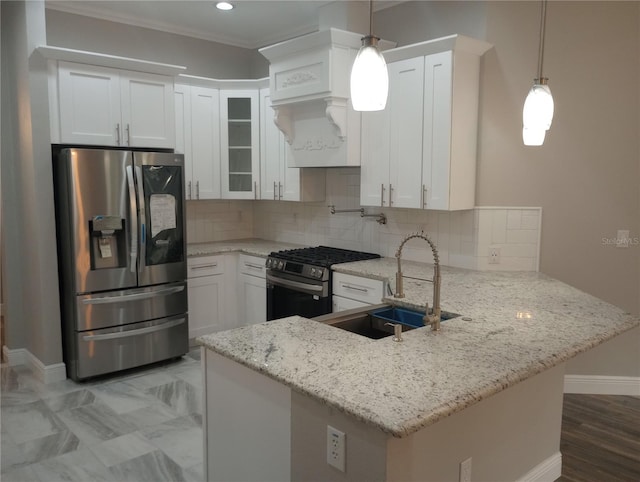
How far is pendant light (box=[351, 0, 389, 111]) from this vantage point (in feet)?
5.94

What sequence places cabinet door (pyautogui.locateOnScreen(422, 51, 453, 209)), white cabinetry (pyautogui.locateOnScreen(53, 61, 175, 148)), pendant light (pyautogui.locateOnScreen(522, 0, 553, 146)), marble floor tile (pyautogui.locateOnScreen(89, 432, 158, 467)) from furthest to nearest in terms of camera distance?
white cabinetry (pyautogui.locateOnScreen(53, 61, 175, 148)) < cabinet door (pyautogui.locateOnScreen(422, 51, 453, 209)) < marble floor tile (pyautogui.locateOnScreen(89, 432, 158, 467)) < pendant light (pyautogui.locateOnScreen(522, 0, 553, 146))

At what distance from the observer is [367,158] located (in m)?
3.95

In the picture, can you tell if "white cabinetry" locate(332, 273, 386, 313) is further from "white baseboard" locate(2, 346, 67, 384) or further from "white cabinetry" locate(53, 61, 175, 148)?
"white baseboard" locate(2, 346, 67, 384)

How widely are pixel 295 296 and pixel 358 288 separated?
2.12ft

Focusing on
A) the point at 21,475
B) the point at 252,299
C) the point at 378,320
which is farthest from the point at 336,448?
the point at 252,299

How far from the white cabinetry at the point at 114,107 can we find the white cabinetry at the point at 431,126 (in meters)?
1.73

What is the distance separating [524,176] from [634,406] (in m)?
1.71

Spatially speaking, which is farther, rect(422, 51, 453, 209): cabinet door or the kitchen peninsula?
rect(422, 51, 453, 209): cabinet door

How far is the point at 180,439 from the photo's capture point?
10.1ft

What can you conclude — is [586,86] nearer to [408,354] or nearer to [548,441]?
[548,441]

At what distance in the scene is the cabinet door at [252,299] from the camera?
181 inches

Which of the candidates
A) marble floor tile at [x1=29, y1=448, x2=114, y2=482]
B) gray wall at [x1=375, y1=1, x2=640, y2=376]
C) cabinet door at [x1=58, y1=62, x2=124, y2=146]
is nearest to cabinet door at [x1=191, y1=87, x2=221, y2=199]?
cabinet door at [x1=58, y1=62, x2=124, y2=146]

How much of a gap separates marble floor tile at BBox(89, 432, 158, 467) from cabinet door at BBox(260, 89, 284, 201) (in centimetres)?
241

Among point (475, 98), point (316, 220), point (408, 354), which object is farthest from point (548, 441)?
point (316, 220)
